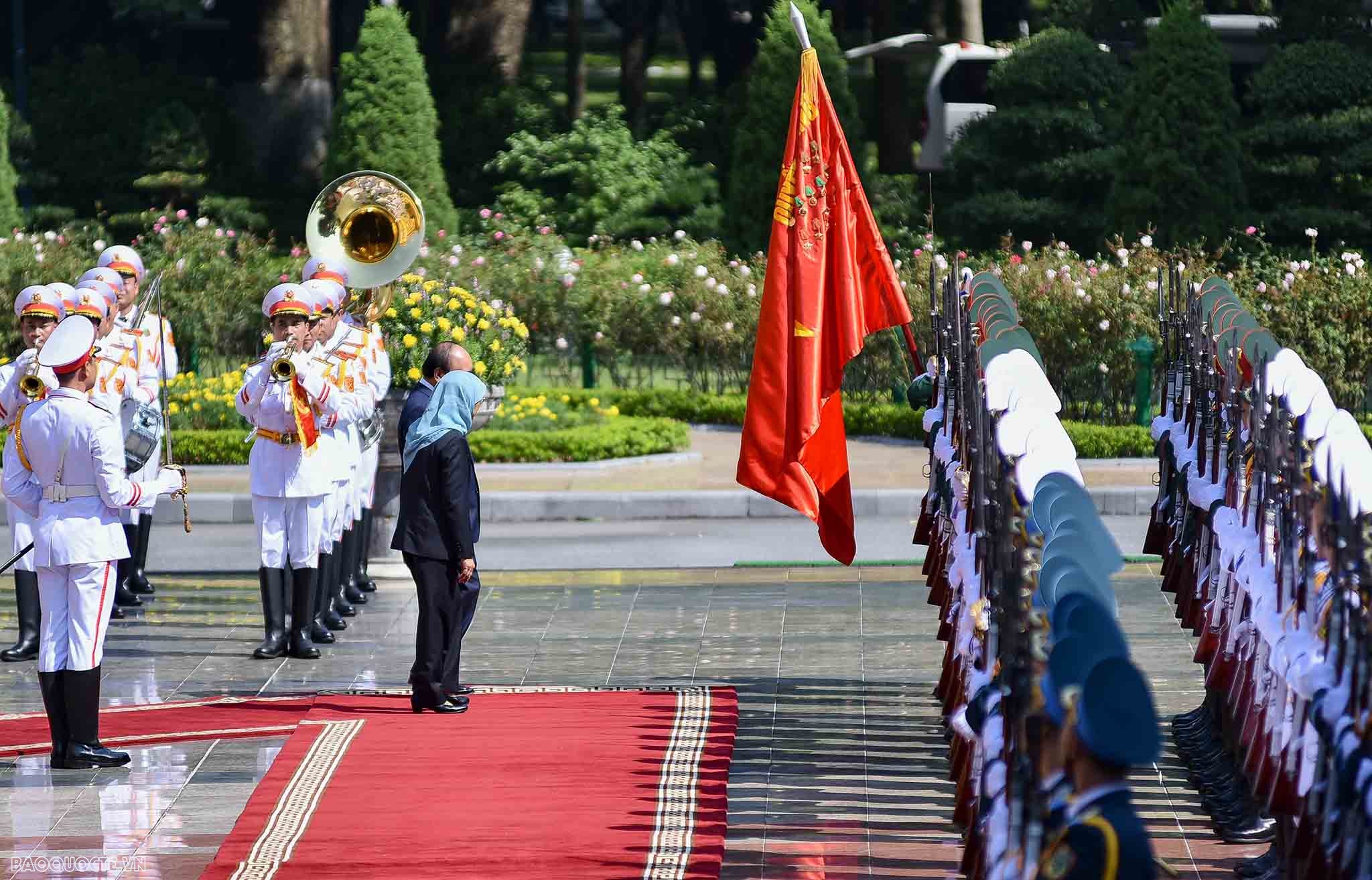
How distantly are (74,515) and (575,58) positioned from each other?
30.7 meters

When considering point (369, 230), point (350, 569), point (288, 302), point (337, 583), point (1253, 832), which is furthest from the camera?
point (369, 230)

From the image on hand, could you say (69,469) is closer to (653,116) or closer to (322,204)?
(322,204)

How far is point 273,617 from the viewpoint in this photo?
37.5 feet

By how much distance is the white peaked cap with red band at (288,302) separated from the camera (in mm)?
10781

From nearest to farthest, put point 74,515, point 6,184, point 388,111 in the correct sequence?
point 74,515 < point 388,111 < point 6,184

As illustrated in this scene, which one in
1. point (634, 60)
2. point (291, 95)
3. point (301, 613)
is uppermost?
point (634, 60)

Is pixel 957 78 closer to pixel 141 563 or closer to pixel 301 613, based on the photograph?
pixel 141 563

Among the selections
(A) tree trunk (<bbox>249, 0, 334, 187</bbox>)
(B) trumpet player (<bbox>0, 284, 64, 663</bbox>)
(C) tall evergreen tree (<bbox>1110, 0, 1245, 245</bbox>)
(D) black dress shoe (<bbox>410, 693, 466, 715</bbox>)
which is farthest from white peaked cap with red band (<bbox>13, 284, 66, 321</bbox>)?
(A) tree trunk (<bbox>249, 0, 334, 187</bbox>)

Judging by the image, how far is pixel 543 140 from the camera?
3416cm

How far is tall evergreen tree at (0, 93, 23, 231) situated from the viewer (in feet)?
103

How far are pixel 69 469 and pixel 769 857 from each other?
330cm

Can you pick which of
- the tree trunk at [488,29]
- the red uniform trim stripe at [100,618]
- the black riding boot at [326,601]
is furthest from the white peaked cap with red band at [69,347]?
the tree trunk at [488,29]

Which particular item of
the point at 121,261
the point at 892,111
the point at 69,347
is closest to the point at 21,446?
the point at 69,347

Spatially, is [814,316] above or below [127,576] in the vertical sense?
above
